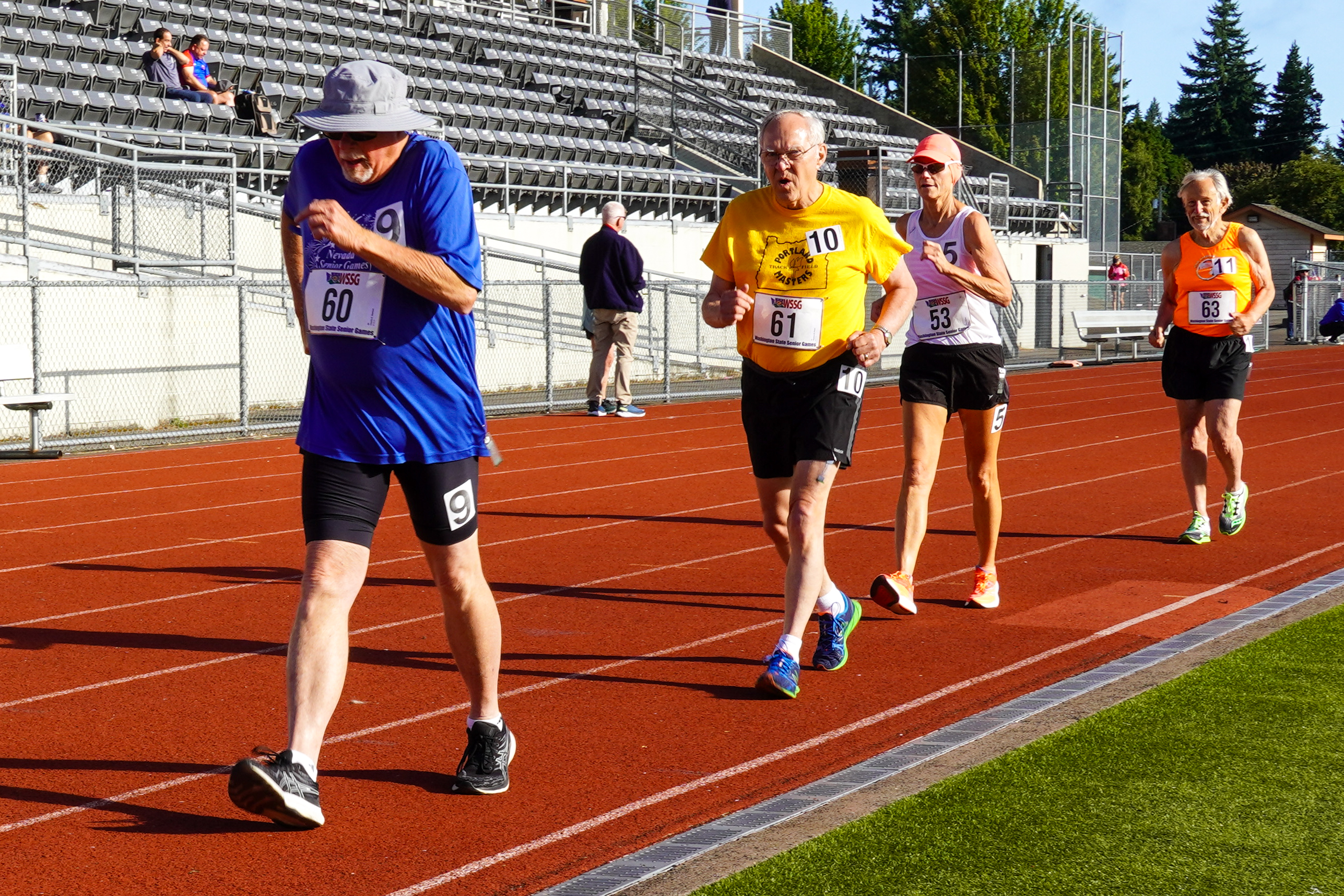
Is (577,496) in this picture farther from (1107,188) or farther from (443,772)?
(1107,188)

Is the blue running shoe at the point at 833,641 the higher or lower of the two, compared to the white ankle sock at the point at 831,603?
lower

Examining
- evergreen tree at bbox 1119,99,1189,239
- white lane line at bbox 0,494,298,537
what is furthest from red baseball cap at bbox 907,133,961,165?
evergreen tree at bbox 1119,99,1189,239

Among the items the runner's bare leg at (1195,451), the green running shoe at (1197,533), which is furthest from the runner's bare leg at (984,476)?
the runner's bare leg at (1195,451)

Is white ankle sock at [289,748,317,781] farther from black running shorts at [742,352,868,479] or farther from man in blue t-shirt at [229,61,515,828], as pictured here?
black running shorts at [742,352,868,479]

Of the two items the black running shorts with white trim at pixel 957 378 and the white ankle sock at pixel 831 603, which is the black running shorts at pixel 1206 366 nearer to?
the black running shorts with white trim at pixel 957 378

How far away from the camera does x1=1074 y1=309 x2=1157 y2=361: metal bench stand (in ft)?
95.4

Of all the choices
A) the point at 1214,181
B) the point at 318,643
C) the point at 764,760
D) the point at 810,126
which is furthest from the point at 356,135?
the point at 1214,181

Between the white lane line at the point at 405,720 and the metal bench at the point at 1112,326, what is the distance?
2330 cm

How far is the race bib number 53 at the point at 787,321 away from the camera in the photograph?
18.8 ft

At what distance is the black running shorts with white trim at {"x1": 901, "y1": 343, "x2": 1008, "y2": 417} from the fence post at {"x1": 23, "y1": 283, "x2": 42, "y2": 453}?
30.3ft

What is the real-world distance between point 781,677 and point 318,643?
1.96 m

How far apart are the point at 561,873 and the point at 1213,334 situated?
21.2ft

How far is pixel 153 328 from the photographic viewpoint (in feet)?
53.8

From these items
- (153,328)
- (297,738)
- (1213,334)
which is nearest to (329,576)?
(297,738)
